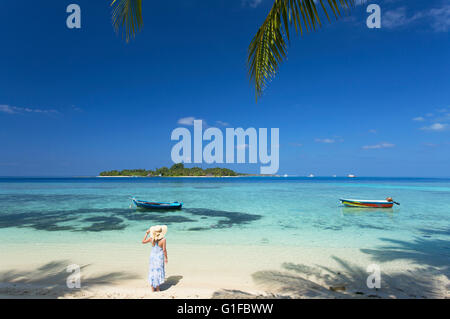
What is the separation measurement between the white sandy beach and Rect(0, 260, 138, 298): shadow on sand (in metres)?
0.02

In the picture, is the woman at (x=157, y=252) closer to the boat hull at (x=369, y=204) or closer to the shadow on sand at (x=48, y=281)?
the shadow on sand at (x=48, y=281)

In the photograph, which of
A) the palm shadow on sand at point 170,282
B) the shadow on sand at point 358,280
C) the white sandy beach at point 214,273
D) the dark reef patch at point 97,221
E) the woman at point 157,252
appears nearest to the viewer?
the woman at point 157,252

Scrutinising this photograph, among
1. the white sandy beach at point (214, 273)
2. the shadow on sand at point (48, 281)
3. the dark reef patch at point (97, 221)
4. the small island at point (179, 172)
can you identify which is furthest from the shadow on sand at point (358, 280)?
the small island at point (179, 172)

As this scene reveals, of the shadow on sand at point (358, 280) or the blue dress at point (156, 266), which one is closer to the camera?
the blue dress at point (156, 266)

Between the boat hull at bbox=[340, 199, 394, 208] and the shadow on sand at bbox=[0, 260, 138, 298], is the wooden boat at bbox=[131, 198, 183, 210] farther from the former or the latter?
the boat hull at bbox=[340, 199, 394, 208]

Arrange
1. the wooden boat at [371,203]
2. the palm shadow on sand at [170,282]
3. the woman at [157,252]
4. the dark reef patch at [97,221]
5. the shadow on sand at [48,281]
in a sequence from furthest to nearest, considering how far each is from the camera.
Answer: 1. the wooden boat at [371,203]
2. the dark reef patch at [97,221]
3. the palm shadow on sand at [170,282]
4. the shadow on sand at [48,281]
5. the woman at [157,252]

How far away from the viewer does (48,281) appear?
5.69 m

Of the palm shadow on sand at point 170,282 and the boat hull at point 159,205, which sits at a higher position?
the palm shadow on sand at point 170,282

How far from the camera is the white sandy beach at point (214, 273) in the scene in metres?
4.89

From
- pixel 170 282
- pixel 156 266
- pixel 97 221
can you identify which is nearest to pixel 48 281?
pixel 170 282

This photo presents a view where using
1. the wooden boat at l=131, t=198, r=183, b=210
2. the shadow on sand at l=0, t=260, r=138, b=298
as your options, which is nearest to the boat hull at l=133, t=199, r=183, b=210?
the wooden boat at l=131, t=198, r=183, b=210

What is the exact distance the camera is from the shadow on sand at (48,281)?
4652mm

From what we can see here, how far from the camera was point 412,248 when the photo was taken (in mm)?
9203
